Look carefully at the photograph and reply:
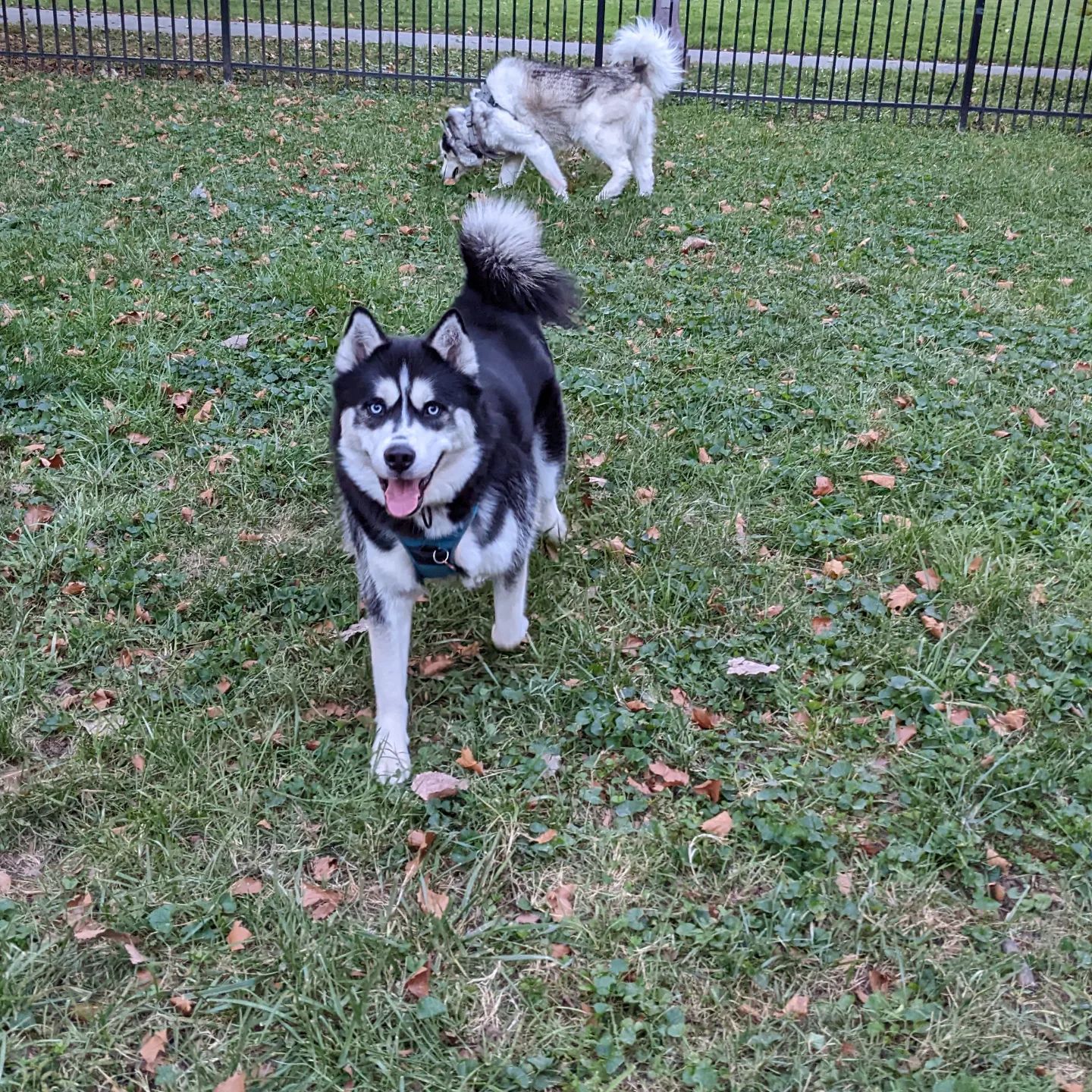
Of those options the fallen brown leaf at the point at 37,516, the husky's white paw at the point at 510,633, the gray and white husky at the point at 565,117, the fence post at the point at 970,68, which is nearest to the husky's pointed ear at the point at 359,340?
the husky's white paw at the point at 510,633

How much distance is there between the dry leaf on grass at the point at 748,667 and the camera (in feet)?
10.2

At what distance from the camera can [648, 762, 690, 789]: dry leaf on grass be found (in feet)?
9.02

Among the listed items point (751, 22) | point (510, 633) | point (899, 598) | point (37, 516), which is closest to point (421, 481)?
point (510, 633)

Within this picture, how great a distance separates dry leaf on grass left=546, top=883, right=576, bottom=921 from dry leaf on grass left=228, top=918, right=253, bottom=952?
0.72m

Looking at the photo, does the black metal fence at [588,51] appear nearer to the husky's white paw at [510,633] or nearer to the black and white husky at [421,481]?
the black and white husky at [421,481]

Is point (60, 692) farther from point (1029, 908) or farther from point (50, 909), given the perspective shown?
point (1029, 908)

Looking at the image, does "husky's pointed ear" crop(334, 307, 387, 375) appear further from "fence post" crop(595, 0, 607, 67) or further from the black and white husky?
"fence post" crop(595, 0, 607, 67)

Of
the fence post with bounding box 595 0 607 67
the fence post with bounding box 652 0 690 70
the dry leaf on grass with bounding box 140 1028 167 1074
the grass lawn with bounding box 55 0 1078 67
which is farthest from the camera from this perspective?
the grass lawn with bounding box 55 0 1078 67

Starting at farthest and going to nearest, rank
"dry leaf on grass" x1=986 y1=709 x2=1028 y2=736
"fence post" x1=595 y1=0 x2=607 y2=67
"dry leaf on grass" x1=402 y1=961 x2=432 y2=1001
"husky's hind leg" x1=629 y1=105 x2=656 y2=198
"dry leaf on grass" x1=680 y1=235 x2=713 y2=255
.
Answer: "fence post" x1=595 y1=0 x2=607 y2=67 < "husky's hind leg" x1=629 y1=105 x2=656 y2=198 < "dry leaf on grass" x1=680 y1=235 x2=713 y2=255 < "dry leaf on grass" x1=986 y1=709 x2=1028 y2=736 < "dry leaf on grass" x1=402 y1=961 x2=432 y2=1001

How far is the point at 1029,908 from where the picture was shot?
233 centimetres

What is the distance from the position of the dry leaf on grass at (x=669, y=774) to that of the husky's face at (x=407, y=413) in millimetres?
969

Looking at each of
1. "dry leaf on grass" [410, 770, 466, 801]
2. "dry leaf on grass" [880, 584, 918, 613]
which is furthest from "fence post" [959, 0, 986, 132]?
"dry leaf on grass" [410, 770, 466, 801]

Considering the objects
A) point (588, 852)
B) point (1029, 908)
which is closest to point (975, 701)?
point (1029, 908)

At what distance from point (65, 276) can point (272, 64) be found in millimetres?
7029
